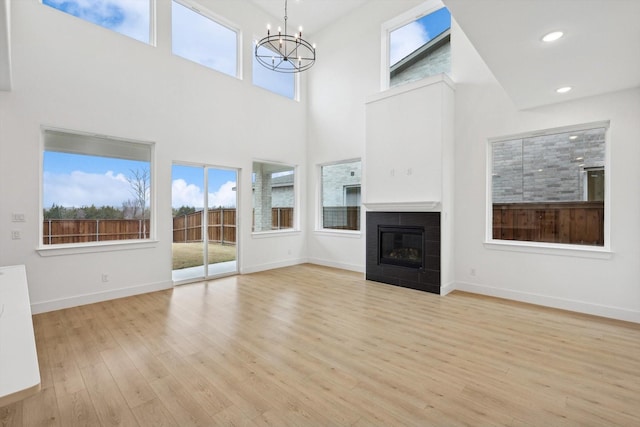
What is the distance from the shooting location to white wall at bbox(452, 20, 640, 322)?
12.0 ft

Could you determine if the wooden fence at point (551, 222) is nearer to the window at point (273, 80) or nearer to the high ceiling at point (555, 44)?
the high ceiling at point (555, 44)

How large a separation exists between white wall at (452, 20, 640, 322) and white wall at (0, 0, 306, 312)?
3.95m

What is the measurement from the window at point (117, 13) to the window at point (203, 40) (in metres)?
0.43

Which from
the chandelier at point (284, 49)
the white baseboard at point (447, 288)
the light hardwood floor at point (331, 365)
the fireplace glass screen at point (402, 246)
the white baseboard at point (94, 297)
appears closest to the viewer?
the light hardwood floor at point (331, 365)

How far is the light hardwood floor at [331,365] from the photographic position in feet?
6.62

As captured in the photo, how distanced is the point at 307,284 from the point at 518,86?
165 inches

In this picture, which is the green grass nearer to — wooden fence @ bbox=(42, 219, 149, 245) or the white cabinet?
wooden fence @ bbox=(42, 219, 149, 245)

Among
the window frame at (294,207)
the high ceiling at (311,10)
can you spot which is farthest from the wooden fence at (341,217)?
the high ceiling at (311,10)

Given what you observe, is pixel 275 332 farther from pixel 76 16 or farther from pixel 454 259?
pixel 76 16

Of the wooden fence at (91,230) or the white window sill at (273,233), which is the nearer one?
the wooden fence at (91,230)

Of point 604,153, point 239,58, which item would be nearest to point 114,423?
point 604,153

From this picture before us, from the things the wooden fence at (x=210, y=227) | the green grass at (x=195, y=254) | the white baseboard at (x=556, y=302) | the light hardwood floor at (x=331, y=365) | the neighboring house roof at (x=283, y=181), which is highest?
the neighboring house roof at (x=283, y=181)

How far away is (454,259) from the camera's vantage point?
5.12m

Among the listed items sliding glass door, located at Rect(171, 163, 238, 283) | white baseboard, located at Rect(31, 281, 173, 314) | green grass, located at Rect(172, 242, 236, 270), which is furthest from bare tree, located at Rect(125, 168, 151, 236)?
white baseboard, located at Rect(31, 281, 173, 314)
